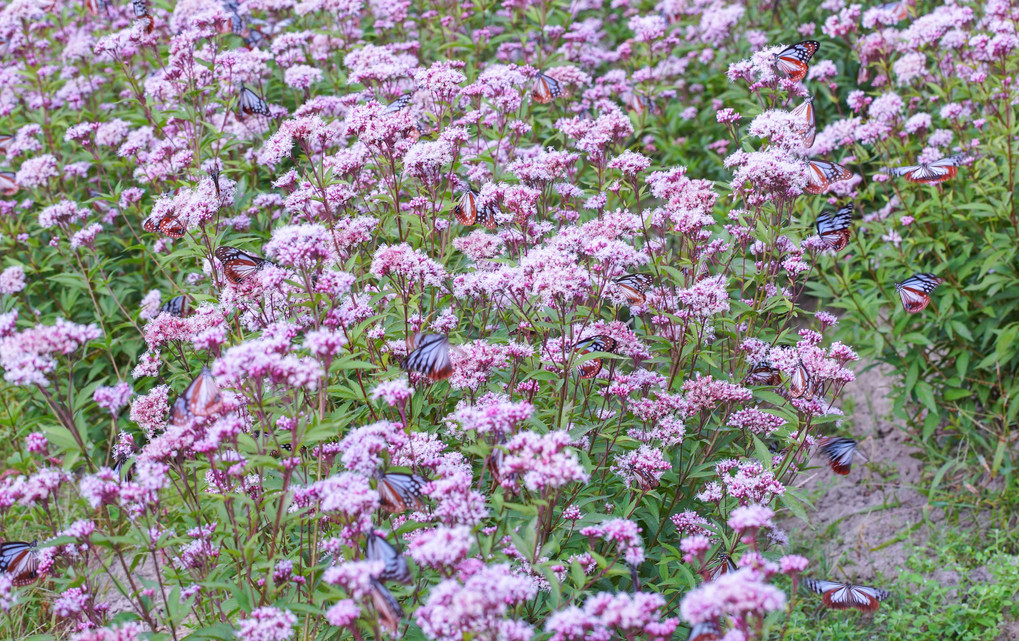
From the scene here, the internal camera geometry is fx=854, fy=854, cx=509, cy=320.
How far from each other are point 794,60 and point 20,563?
511 centimetres

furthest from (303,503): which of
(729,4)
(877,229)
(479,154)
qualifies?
(729,4)

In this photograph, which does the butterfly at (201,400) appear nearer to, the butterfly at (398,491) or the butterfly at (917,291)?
the butterfly at (398,491)

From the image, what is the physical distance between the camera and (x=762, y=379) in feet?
16.4

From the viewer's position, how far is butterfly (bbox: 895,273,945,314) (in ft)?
18.9

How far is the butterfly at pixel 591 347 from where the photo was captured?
421 centimetres

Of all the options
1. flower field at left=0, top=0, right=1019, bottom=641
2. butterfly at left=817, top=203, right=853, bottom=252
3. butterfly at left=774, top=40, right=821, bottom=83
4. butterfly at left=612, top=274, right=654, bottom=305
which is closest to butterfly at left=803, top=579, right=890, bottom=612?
flower field at left=0, top=0, right=1019, bottom=641

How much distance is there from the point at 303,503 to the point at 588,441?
4.74ft

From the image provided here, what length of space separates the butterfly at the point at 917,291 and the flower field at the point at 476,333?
37mm

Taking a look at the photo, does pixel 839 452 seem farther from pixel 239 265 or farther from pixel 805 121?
pixel 239 265

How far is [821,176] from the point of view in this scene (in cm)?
516

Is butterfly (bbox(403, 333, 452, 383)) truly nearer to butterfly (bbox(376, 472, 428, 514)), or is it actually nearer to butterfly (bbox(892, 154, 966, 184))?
butterfly (bbox(376, 472, 428, 514))

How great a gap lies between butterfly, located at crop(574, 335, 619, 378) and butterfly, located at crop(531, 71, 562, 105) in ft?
→ 9.39

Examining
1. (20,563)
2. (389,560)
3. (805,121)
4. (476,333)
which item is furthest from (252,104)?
(389,560)

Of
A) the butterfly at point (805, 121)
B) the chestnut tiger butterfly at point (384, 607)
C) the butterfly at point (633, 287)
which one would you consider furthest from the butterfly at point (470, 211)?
the chestnut tiger butterfly at point (384, 607)
